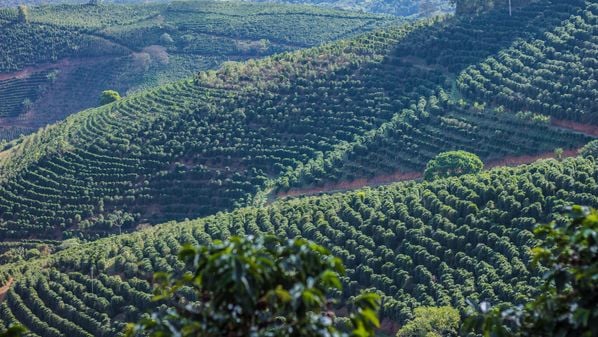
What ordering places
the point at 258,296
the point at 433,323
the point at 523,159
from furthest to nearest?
the point at 523,159
the point at 433,323
the point at 258,296

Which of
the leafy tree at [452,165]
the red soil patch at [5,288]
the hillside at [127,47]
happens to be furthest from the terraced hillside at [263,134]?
the hillside at [127,47]

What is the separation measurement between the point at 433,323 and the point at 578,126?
30.2 m

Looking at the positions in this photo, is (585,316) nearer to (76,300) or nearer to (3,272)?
(76,300)

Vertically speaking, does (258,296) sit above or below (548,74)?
above

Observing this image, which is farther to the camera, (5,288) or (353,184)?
(353,184)

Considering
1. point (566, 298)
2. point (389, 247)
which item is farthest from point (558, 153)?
point (566, 298)

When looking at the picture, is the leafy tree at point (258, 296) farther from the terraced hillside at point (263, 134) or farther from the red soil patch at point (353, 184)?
the red soil patch at point (353, 184)

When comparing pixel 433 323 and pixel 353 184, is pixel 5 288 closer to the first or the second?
pixel 353 184

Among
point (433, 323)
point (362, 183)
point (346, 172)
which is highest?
point (433, 323)

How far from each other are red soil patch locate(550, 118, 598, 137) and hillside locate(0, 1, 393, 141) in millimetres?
70313

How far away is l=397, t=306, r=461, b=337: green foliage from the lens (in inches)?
1577

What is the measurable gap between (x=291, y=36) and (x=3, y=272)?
8400 centimetres

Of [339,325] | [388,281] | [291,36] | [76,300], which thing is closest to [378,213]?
[388,281]

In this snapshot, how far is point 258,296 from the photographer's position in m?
14.0
